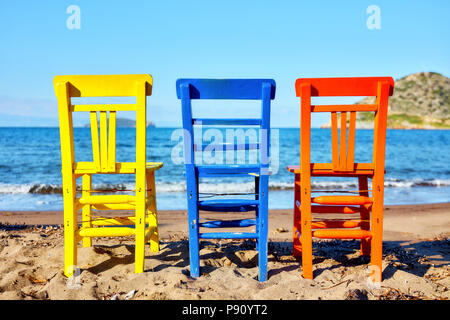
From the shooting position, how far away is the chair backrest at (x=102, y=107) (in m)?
3.20

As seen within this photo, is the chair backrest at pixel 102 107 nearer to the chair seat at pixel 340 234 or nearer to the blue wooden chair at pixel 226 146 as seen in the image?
the blue wooden chair at pixel 226 146

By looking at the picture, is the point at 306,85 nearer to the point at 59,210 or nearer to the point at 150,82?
the point at 150,82

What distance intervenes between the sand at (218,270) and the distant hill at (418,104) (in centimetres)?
7601

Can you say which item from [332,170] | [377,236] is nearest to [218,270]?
[332,170]

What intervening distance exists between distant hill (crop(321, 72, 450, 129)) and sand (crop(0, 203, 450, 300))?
249 feet

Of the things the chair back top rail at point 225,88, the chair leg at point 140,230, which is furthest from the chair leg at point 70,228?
the chair back top rail at point 225,88

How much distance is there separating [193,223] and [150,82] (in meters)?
1.28

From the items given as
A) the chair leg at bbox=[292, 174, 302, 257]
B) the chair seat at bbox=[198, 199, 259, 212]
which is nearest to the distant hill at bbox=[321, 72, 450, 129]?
the chair leg at bbox=[292, 174, 302, 257]

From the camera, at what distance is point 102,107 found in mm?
3232

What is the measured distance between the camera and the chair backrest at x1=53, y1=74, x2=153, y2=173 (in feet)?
10.5

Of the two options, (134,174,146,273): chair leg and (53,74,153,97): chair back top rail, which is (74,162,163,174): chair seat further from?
(53,74,153,97): chair back top rail

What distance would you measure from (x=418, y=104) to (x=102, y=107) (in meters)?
101

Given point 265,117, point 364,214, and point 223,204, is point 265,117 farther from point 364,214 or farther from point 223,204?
point 364,214
